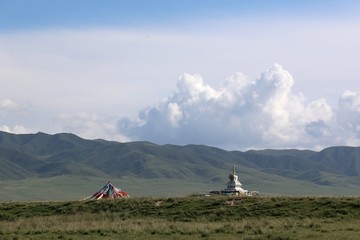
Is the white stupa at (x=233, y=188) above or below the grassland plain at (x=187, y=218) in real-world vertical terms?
above

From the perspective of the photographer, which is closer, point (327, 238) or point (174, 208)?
point (327, 238)

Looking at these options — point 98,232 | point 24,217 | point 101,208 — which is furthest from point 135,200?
point 98,232

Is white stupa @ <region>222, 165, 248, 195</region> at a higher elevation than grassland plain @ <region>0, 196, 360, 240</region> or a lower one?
higher

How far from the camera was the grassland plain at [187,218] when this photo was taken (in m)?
40.8

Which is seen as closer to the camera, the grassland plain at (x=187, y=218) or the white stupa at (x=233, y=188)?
the grassland plain at (x=187, y=218)

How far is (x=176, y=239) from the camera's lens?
38.2 metres

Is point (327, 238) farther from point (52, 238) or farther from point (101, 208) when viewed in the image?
point (101, 208)

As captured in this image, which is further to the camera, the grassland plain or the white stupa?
the white stupa

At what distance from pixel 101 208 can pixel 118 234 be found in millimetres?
18773

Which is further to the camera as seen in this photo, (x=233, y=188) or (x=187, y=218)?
(x=233, y=188)

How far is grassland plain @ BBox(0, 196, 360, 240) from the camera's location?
134 ft

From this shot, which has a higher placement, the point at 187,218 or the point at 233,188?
the point at 233,188

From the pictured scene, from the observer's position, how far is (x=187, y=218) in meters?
53.1

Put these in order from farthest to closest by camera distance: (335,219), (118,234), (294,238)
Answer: (335,219) → (118,234) → (294,238)
